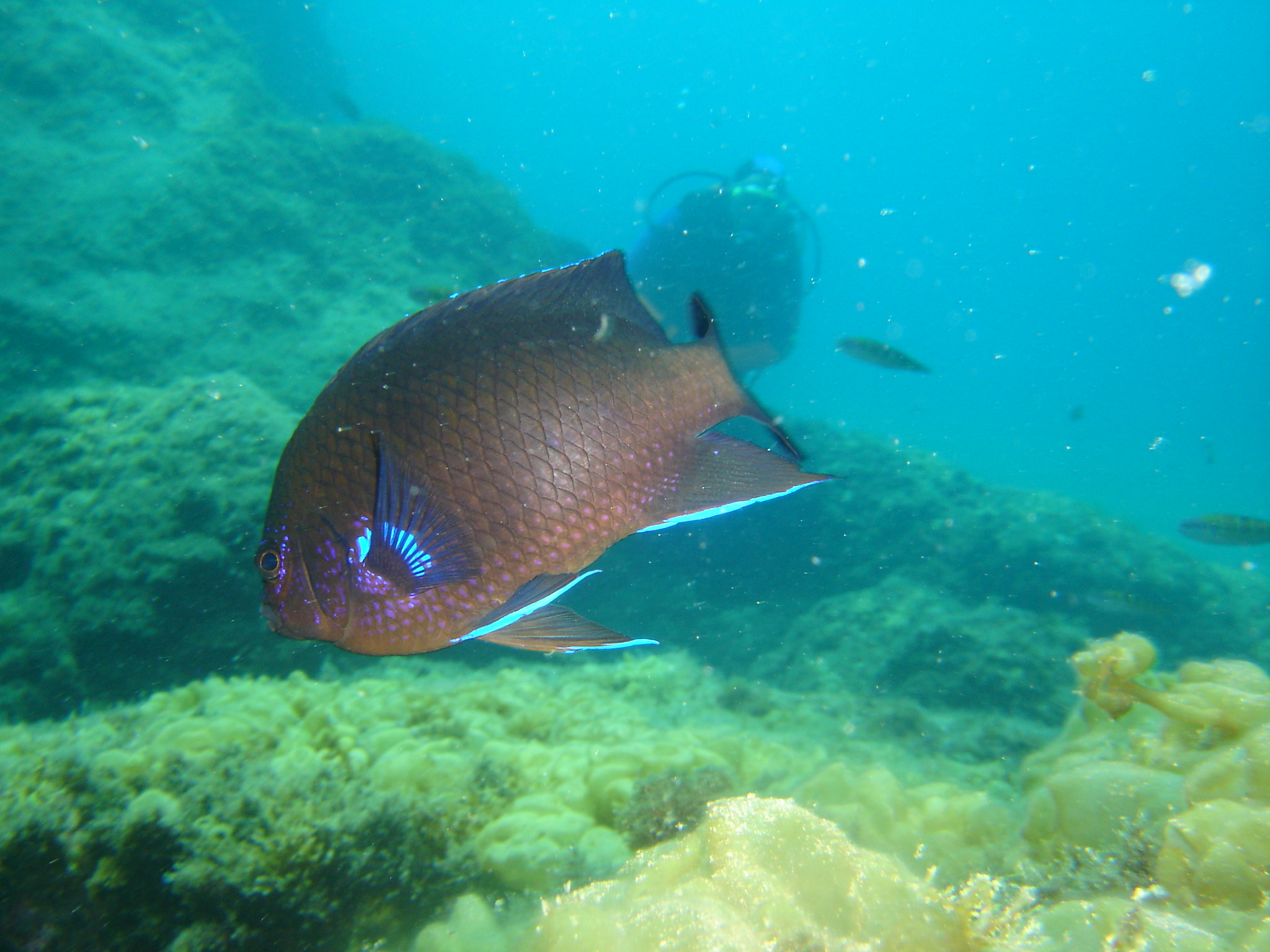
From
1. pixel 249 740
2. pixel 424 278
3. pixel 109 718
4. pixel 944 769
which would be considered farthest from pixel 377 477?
pixel 424 278

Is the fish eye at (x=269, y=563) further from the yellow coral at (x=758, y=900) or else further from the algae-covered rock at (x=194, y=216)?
the algae-covered rock at (x=194, y=216)

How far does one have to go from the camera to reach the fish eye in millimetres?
1076

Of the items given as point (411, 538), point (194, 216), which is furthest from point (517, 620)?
point (194, 216)

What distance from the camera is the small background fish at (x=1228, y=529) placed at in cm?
666

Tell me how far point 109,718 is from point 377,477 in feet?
7.34

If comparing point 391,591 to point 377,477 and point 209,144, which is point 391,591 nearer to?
point 377,477

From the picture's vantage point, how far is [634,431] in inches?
46.6

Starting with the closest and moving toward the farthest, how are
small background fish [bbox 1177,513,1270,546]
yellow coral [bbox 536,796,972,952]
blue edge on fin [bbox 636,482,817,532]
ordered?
blue edge on fin [bbox 636,482,817,532], yellow coral [bbox 536,796,972,952], small background fish [bbox 1177,513,1270,546]

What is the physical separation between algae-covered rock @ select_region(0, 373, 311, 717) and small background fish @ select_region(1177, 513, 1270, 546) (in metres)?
10.3

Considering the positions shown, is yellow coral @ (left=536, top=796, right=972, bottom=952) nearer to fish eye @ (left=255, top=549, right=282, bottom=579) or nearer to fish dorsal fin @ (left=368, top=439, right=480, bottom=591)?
fish dorsal fin @ (left=368, top=439, right=480, bottom=591)

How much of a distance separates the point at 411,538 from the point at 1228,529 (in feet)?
32.1

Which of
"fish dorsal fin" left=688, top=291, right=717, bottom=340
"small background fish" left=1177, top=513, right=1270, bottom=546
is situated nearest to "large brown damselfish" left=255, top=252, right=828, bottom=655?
"fish dorsal fin" left=688, top=291, right=717, bottom=340

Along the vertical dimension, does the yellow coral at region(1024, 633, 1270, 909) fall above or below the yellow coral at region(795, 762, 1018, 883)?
above

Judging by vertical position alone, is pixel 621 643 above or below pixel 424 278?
below
